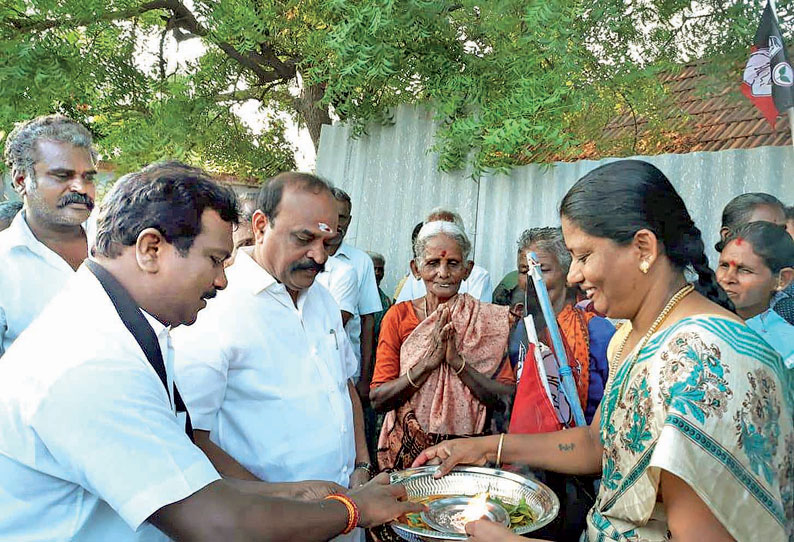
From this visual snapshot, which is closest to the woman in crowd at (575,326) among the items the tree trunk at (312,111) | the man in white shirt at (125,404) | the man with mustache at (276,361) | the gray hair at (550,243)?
the gray hair at (550,243)

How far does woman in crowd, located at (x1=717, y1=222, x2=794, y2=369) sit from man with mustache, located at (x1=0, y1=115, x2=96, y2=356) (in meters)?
3.40

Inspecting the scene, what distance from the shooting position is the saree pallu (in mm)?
1782

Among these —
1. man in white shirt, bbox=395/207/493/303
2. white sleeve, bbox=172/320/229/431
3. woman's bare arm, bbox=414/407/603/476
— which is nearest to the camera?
white sleeve, bbox=172/320/229/431

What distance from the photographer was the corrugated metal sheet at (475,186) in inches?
194

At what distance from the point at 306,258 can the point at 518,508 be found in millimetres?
1309

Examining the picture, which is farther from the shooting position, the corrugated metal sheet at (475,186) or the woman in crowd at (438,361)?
the corrugated metal sheet at (475,186)

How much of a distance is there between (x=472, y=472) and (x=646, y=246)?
46.7 inches

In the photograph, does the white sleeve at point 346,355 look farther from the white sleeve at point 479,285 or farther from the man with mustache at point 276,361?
the white sleeve at point 479,285

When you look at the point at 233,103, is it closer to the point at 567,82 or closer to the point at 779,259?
the point at 567,82

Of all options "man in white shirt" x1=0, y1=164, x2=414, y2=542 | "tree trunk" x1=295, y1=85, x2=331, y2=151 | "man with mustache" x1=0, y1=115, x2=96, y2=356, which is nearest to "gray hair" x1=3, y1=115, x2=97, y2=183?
"man with mustache" x1=0, y1=115, x2=96, y2=356

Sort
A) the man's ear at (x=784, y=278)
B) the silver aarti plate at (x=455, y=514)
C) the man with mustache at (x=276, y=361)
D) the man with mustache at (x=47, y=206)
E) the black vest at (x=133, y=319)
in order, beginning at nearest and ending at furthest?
the black vest at (x=133, y=319) → the silver aarti plate at (x=455, y=514) → the man with mustache at (x=276, y=361) → the man with mustache at (x=47, y=206) → the man's ear at (x=784, y=278)

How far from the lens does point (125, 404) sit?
5.30 ft

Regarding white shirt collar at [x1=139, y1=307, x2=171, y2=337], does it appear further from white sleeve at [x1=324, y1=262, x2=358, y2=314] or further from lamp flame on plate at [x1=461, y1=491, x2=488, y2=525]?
white sleeve at [x1=324, y1=262, x2=358, y2=314]

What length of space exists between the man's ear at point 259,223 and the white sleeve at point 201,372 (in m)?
0.52
